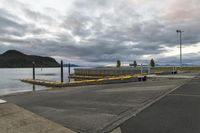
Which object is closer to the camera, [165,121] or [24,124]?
[24,124]

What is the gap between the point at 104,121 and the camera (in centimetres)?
721

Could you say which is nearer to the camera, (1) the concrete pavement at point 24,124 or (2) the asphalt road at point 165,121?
(1) the concrete pavement at point 24,124

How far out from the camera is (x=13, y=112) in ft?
26.4

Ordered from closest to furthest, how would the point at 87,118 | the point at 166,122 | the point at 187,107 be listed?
1. the point at 166,122
2. the point at 87,118
3. the point at 187,107

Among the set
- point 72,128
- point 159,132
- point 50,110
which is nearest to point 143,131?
point 159,132

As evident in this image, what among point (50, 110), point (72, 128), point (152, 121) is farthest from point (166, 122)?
point (50, 110)

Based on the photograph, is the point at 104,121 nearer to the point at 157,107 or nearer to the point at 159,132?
the point at 159,132

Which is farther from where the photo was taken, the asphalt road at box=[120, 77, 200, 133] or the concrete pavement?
the asphalt road at box=[120, 77, 200, 133]

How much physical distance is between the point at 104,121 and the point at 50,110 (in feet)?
8.97

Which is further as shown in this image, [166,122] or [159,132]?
[166,122]

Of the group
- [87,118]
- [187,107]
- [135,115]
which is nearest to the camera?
[87,118]

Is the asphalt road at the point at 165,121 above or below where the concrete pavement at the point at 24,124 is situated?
below

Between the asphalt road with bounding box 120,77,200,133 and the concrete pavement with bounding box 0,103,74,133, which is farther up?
the concrete pavement with bounding box 0,103,74,133

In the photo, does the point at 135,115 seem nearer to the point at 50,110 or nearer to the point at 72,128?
the point at 72,128
